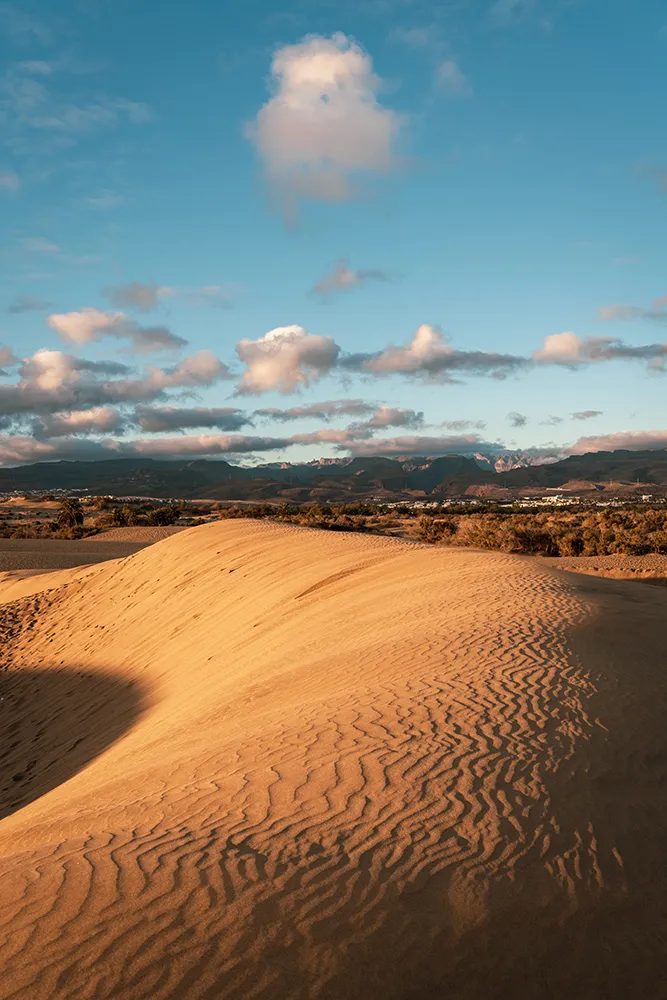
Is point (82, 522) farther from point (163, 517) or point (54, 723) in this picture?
Answer: point (54, 723)

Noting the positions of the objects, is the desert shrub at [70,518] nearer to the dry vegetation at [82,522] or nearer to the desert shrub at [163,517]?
the dry vegetation at [82,522]


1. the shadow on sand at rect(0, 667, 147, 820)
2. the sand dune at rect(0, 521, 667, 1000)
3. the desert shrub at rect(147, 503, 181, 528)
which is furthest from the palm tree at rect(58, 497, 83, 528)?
the sand dune at rect(0, 521, 667, 1000)

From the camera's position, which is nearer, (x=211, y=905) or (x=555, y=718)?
(x=211, y=905)

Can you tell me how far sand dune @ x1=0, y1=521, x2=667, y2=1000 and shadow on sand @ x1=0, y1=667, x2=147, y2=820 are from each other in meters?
0.09

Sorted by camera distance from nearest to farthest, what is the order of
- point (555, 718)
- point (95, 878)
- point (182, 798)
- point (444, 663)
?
point (95, 878) < point (182, 798) < point (555, 718) < point (444, 663)

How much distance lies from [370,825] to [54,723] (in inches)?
380

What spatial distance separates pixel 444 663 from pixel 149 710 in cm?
548

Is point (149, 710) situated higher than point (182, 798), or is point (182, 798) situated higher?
point (182, 798)

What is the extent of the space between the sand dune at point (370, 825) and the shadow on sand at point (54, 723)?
3.7 inches

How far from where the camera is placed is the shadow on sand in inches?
367

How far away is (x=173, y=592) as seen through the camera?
18.4 meters

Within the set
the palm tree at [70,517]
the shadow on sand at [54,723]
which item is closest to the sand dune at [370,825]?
the shadow on sand at [54,723]

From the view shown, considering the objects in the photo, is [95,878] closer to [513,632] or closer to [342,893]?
[342,893]

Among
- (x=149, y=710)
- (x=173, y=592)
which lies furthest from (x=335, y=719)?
(x=173, y=592)
